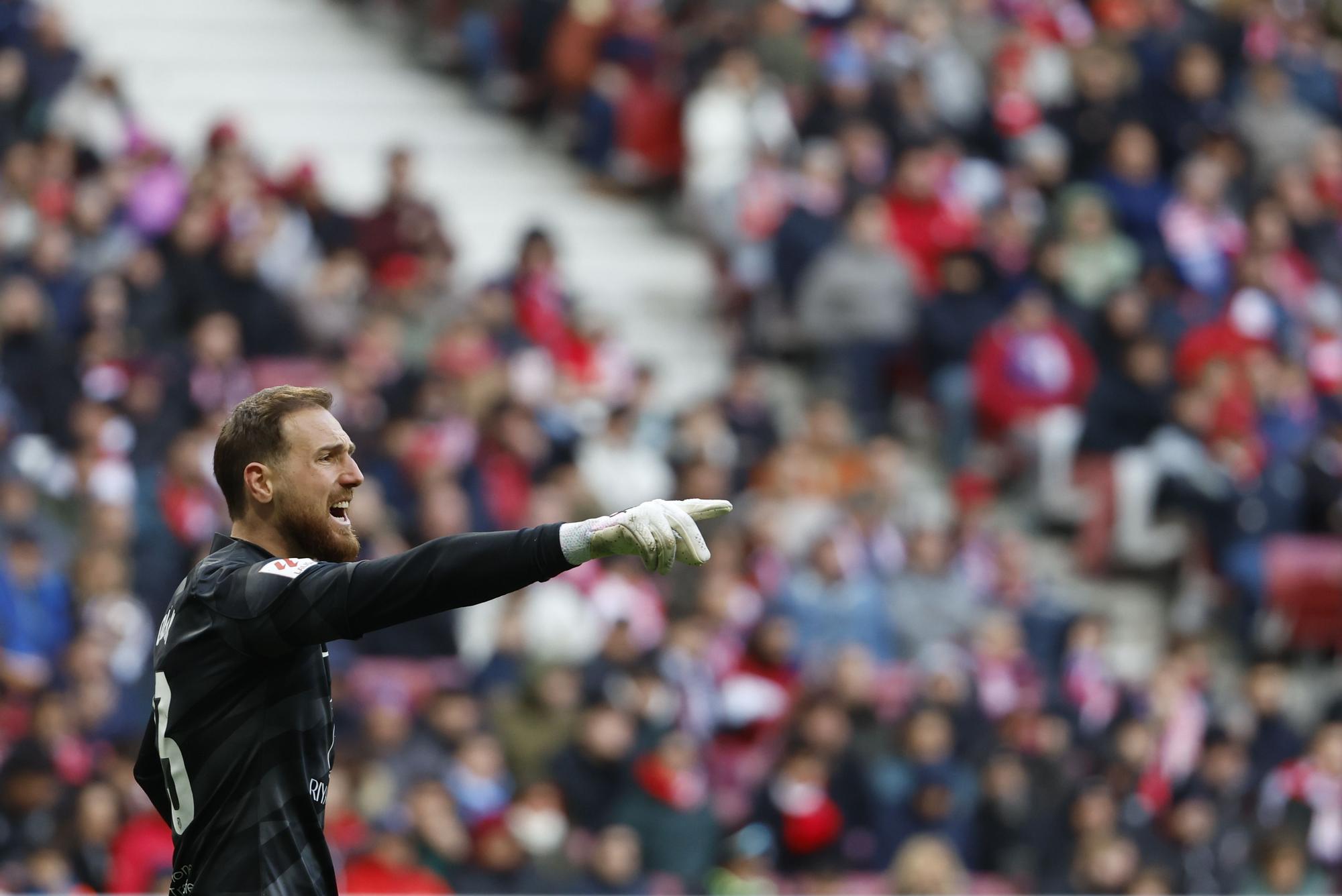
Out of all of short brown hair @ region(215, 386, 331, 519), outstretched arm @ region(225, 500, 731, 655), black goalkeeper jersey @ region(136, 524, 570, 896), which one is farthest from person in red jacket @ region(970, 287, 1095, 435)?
outstretched arm @ region(225, 500, 731, 655)

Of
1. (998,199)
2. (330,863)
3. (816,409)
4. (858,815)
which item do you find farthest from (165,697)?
(998,199)

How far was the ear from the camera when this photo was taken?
4875 mm

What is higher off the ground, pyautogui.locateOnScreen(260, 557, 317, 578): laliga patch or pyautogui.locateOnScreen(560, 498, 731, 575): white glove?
pyautogui.locateOnScreen(560, 498, 731, 575): white glove

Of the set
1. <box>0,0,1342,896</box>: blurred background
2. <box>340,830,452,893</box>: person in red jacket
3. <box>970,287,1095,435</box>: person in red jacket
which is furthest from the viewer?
<box>970,287,1095,435</box>: person in red jacket

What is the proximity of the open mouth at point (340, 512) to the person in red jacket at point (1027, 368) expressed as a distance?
10078 millimetres

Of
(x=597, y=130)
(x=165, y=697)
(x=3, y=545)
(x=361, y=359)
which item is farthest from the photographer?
(x=597, y=130)

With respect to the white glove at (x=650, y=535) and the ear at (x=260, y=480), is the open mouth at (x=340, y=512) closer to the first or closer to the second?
the ear at (x=260, y=480)

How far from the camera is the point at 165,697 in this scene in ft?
16.2

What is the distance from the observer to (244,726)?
Result: 16.0 ft

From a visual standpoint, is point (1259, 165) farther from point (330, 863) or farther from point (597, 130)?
point (330, 863)

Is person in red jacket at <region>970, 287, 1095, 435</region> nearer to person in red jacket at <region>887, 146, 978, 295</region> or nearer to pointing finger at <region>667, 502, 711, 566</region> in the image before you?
person in red jacket at <region>887, 146, 978, 295</region>

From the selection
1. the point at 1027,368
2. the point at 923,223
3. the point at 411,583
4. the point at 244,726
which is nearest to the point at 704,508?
the point at 411,583

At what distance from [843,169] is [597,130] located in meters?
2.16

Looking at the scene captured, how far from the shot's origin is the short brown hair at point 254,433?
486 centimetres
